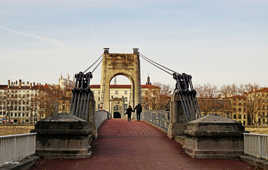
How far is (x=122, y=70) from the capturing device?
40000mm

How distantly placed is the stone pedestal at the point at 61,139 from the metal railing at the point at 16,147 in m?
0.49

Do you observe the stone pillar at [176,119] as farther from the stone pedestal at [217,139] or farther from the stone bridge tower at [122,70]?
the stone bridge tower at [122,70]

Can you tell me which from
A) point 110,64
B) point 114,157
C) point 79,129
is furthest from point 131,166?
point 110,64

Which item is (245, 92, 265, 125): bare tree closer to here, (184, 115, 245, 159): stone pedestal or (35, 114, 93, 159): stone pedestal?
(184, 115, 245, 159): stone pedestal

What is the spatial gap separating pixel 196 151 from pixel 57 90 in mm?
66257

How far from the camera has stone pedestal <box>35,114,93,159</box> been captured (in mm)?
9219

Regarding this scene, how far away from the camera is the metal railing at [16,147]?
6.61 m

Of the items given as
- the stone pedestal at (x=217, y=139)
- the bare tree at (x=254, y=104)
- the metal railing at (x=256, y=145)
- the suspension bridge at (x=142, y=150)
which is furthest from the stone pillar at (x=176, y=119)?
the bare tree at (x=254, y=104)

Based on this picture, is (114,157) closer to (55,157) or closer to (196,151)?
(55,157)

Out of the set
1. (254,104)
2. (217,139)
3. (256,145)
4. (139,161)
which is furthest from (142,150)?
(254,104)

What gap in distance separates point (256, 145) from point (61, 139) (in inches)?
203

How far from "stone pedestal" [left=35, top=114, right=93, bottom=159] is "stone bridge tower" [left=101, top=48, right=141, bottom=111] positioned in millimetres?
29563

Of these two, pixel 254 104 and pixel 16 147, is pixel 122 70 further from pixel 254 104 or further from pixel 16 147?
pixel 254 104

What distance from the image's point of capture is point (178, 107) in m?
14.4
